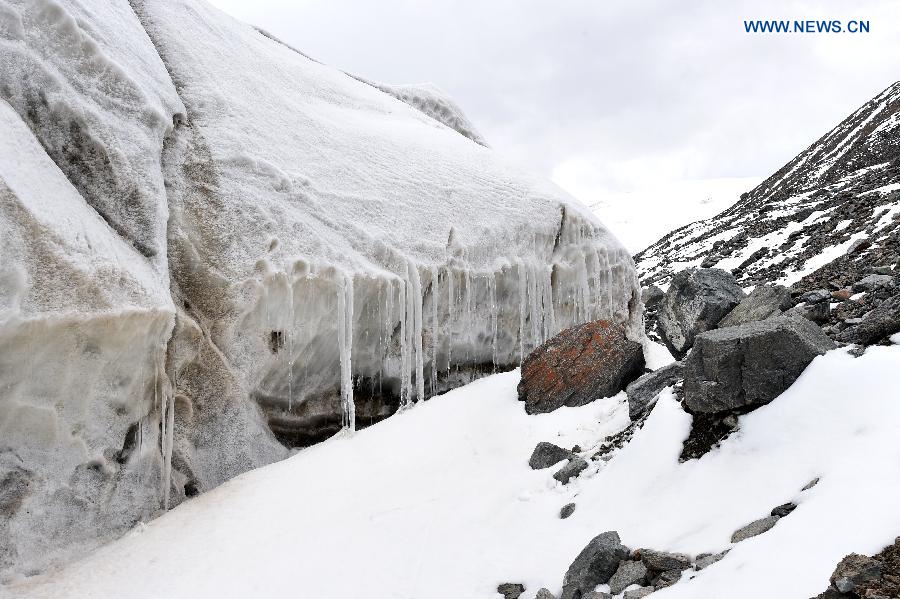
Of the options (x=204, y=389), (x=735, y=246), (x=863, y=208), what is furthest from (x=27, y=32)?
(x=735, y=246)

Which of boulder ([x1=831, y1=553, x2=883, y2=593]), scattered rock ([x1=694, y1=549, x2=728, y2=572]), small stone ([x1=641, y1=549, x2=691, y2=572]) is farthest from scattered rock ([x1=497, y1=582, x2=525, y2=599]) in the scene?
boulder ([x1=831, y1=553, x2=883, y2=593])

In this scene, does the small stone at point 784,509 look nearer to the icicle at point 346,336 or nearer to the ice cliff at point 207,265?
the icicle at point 346,336

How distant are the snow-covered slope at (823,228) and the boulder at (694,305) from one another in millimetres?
1084

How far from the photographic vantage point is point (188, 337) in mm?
7547

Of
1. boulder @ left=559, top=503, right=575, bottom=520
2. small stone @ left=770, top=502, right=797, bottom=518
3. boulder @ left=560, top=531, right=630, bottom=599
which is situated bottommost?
boulder @ left=559, top=503, right=575, bottom=520

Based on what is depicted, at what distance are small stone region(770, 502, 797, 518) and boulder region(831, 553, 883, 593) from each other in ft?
3.05

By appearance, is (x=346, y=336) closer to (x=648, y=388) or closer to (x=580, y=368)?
(x=580, y=368)

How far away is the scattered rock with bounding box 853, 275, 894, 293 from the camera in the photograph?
7.37 meters

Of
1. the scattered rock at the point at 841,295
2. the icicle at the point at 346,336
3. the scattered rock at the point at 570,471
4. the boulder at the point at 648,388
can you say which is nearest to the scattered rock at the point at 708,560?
the scattered rock at the point at 570,471

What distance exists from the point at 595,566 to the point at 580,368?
4.04m

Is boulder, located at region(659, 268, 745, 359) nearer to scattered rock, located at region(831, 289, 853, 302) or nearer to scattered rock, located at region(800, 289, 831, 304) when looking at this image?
scattered rock, located at region(800, 289, 831, 304)

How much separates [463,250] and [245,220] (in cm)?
370

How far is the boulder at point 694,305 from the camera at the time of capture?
9.23m

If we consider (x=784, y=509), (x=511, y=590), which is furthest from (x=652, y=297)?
(x=784, y=509)
